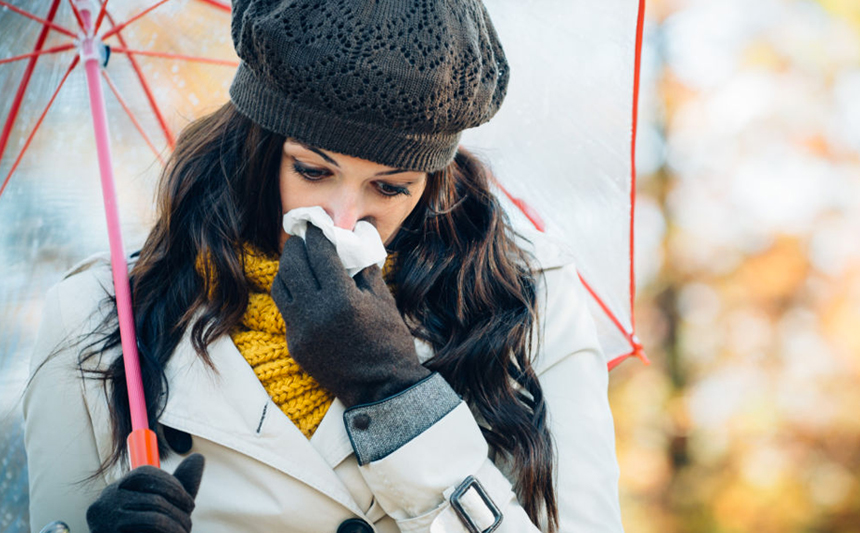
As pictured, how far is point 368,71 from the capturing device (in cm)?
166

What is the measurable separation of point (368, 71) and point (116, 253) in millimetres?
710

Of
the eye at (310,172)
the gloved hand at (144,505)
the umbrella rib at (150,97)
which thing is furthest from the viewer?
the umbrella rib at (150,97)

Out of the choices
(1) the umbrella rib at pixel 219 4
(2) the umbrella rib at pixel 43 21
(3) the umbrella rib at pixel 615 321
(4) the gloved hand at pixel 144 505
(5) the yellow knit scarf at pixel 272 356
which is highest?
(2) the umbrella rib at pixel 43 21

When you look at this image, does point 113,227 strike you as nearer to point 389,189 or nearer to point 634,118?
point 389,189

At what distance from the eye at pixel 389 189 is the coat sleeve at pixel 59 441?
0.84 meters

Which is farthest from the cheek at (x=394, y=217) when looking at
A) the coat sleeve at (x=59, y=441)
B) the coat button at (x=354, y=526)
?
the coat sleeve at (x=59, y=441)

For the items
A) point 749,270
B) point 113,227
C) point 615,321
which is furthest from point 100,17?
point 749,270

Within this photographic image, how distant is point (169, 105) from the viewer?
7.48ft

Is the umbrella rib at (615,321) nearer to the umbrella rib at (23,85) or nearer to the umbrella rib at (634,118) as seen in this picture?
the umbrella rib at (634,118)

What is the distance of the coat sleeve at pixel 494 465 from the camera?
5.58 ft

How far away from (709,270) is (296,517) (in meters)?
8.67

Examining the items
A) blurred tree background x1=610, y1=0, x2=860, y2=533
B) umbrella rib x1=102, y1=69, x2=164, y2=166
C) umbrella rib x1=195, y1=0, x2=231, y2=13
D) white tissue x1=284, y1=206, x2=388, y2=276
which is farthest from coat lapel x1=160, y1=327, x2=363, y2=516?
blurred tree background x1=610, y1=0, x2=860, y2=533

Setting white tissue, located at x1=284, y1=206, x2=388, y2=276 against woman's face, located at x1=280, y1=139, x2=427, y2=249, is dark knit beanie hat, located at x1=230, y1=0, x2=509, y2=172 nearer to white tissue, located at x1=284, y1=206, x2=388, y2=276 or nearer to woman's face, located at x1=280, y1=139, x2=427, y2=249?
woman's face, located at x1=280, y1=139, x2=427, y2=249

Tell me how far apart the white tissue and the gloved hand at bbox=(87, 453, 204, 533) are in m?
0.62
